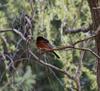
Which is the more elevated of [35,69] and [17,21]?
[17,21]

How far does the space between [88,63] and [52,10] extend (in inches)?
59.3

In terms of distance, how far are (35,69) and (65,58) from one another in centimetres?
245

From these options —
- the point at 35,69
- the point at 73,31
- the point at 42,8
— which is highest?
the point at 42,8

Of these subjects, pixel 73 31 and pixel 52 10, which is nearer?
pixel 73 31

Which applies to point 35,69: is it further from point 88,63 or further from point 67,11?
point 67,11

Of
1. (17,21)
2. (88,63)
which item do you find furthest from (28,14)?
(88,63)

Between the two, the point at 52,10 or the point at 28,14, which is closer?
the point at 28,14

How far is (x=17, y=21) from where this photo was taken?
2.64 m

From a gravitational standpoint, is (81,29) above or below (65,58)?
above

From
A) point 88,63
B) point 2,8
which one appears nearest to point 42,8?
point 88,63

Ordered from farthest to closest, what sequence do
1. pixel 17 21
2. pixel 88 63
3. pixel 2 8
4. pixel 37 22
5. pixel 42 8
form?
pixel 2 8 → pixel 88 63 → pixel 17 21 → pixel 37 22 → pixel 42 8

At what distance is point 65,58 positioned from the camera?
2.23 meters

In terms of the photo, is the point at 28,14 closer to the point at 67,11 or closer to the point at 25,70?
the point at 67,11

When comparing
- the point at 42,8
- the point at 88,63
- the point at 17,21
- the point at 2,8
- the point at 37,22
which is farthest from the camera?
→ the point at 2,8
